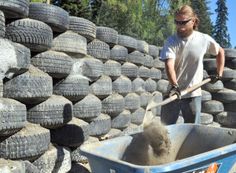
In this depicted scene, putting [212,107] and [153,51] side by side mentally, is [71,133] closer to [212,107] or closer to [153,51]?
[153,51]

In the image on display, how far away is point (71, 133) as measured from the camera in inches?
189

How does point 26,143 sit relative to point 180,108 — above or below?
below

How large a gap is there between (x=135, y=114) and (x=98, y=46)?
1700 mm

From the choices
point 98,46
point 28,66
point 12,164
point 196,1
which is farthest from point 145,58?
point 196,1

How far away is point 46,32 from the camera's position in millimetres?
4273

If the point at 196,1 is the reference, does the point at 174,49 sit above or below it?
below

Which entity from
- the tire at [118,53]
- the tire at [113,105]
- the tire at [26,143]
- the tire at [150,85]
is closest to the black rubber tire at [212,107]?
the tire at [150,85]

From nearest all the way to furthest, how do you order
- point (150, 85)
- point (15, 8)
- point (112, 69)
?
point (15, 8)
point (112, 69)
point (150, 85)

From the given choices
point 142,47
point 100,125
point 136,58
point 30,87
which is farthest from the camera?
point 142,47

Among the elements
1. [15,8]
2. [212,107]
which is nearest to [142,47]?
[212,107]

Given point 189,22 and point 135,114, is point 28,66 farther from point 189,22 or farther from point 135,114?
point 135,114

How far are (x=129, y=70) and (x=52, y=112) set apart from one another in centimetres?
258

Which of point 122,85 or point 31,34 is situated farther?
point 122,85

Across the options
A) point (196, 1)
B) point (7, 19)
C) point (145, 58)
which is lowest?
point (145, 58)
